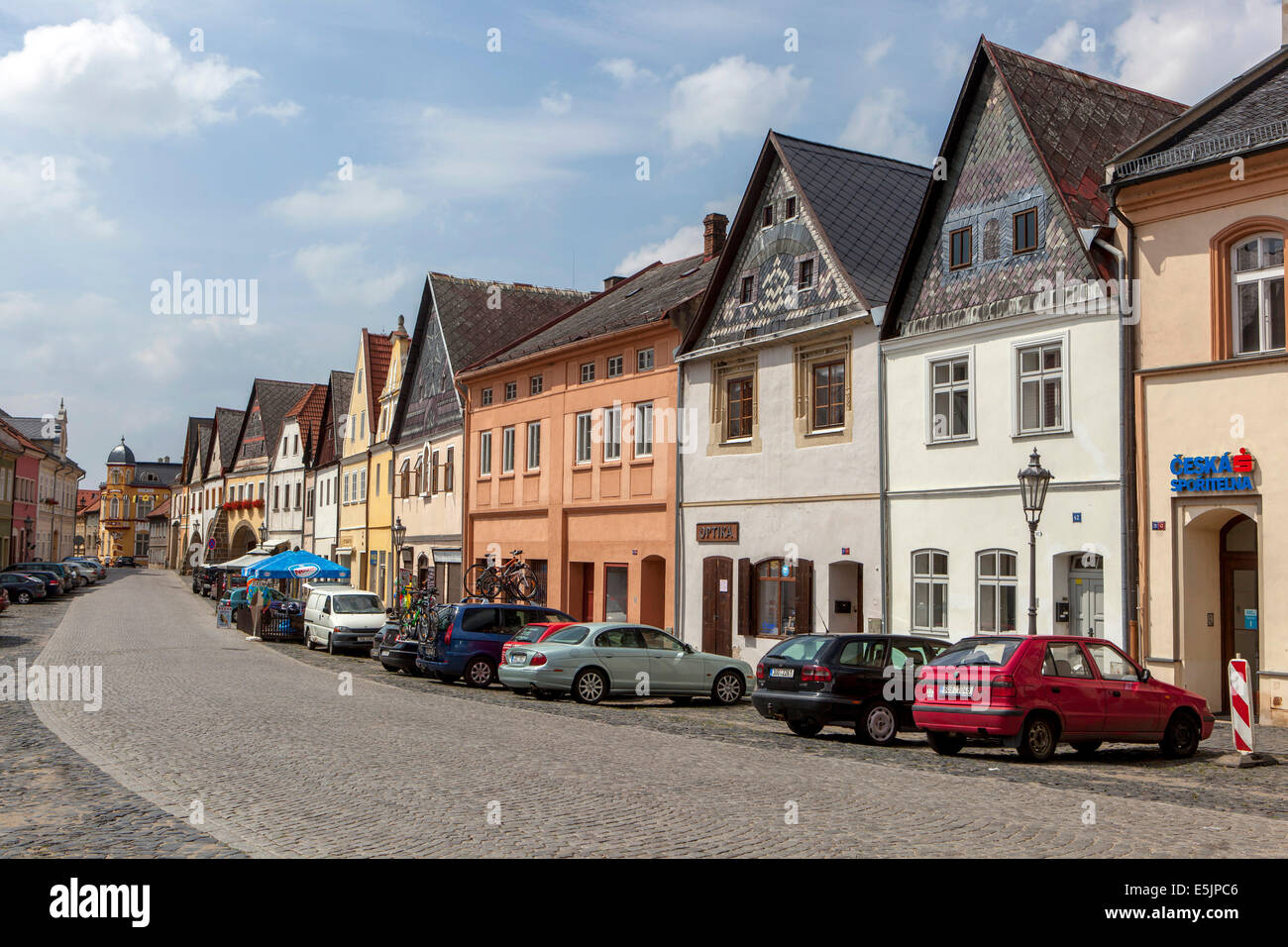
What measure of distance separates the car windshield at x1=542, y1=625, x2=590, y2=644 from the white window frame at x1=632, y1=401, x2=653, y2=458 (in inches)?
393

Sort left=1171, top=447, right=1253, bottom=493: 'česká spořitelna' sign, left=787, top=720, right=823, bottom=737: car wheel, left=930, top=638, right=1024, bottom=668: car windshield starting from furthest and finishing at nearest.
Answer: left=1171, top=447, right=1253, bottom=493: 'česká spořitelna' sign → left=787, top=720, right=823, bottom=737: car wheel → left=930, top=638, right=1024, bottom=668: car windshield

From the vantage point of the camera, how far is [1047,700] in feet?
48.9

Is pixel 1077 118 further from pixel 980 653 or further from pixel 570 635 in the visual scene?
pixel 570 635

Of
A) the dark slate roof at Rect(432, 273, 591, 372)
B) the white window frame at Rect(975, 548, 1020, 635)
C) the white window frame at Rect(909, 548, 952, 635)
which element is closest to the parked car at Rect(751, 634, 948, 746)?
the white window frame at Rect(975, 548, 1020, 635)

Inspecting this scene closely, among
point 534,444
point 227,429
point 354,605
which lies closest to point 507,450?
point 534,444

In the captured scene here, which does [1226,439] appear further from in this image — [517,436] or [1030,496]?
[517,436]

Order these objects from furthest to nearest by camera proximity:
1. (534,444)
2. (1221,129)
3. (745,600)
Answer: (534,444) < (745,600) < (1221,129)

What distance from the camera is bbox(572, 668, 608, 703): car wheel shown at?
73.2 feet

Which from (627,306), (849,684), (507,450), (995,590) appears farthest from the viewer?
(507,450)

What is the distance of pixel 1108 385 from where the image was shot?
20234mm

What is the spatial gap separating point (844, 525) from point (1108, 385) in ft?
22.1

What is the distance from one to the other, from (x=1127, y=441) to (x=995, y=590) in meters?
3.62

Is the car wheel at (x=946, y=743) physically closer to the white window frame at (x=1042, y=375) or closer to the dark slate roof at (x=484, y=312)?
the white window frame at (x=1042, y=375)

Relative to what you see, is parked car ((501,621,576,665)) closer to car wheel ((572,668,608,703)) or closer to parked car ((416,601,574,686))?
parked car ((416,601,574,686))
